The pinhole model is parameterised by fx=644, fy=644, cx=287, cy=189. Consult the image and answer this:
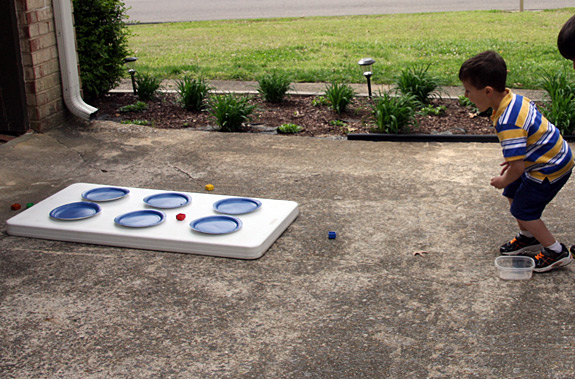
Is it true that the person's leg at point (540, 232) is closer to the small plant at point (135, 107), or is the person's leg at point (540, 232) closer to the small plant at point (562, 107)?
the small plant at point (562, 107)

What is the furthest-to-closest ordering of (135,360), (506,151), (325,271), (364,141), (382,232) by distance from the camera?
(364,141) < (382,232) < (325,271) < (506,151) < (135,360)

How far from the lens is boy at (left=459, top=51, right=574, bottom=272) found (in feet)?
11.2

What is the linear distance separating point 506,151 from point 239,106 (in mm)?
3590

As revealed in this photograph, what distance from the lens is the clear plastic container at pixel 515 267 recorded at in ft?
11.6

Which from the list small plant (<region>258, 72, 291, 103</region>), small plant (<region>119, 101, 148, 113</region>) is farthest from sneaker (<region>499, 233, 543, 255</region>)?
small plant (<region>119, 101, 148, 113</region>)

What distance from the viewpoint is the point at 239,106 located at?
6.53 m

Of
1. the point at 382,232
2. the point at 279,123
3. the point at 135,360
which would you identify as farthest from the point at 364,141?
the point at 135,360

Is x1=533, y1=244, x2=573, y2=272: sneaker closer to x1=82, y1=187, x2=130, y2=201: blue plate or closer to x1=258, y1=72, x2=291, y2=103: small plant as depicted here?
x1=82, y1=187, x2=130, y2=201: blue plate

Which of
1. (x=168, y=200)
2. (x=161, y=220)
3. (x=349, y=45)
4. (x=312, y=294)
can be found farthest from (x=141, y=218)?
(x=349, y=45)

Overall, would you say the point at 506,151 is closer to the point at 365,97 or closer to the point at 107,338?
the point at 107,338

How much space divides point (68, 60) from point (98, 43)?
998 millimetres

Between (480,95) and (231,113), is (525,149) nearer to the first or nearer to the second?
(480,95)

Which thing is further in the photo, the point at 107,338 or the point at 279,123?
the point at 279,123

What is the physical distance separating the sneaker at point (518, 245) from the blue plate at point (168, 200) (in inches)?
83.5
